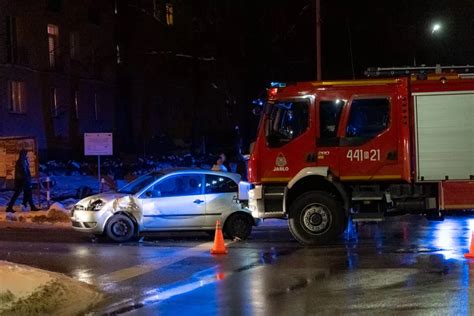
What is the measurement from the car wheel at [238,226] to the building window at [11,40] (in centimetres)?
2374

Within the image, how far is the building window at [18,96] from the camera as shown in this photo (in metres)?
34.4

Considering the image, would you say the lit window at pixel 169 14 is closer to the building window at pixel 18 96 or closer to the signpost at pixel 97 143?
the building window at pixel 18 96

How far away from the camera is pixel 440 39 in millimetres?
34906

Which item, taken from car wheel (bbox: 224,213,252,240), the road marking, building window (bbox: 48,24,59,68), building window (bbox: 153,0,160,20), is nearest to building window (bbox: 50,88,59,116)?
building window (bbox: 48,24,59,68)

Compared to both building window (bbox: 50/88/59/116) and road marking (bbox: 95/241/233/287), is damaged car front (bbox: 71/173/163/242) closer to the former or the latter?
road marking (bbox: 95/241/233/287)

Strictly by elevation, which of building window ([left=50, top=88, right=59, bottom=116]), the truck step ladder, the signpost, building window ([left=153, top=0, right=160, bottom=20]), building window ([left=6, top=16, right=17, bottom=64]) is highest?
building window ([left=153, top=0, right=160, bottom=20])

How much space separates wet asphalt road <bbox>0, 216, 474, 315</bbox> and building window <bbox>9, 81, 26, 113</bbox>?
20.8 meters

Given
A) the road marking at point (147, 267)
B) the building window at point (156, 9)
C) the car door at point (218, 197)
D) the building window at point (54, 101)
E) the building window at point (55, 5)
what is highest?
the building window at point (156, 9)

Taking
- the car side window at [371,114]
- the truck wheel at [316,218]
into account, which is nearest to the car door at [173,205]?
the truck wheel at [316,218]

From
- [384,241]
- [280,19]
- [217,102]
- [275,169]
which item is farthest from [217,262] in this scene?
[217,102]

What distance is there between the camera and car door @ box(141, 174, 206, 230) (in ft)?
45.2

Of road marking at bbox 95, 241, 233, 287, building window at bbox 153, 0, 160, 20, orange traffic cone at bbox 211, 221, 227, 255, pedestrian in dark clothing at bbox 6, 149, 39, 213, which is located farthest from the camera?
building window at bbox 153, 0, 160, 20

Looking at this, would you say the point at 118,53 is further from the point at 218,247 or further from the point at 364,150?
the point at 218,247

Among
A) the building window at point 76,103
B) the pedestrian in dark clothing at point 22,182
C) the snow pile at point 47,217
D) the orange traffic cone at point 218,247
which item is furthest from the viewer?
the building window at point 76,103
